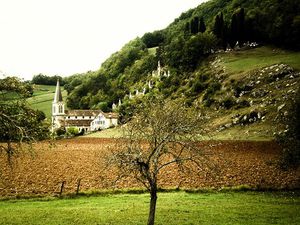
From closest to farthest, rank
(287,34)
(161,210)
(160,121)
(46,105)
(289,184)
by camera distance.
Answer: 1. (160,121)
2. (161,210)
3. (289,184)
4. (287,34)
5. (46,105)

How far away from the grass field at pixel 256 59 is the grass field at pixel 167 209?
7566 cm

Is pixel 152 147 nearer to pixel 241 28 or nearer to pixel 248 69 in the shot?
pixel 248 69

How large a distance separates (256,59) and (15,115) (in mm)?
112847

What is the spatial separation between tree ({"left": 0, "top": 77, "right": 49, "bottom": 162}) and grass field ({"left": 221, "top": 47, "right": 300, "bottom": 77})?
299 ft

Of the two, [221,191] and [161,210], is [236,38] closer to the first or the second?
[221,191]

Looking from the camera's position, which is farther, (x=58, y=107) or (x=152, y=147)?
(x=58, y=107)

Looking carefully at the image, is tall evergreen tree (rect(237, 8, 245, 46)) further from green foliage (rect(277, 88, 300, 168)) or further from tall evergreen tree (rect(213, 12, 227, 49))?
green foliage (rect(277, 88, 300, 168))

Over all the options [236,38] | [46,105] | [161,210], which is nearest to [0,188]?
[161,210]

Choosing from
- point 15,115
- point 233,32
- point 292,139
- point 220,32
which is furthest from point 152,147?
point 220,32

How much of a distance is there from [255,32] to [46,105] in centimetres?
11618

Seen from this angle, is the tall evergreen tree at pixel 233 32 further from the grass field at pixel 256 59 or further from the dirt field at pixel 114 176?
the dirt field at pixel 114 176

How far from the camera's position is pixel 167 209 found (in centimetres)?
2573

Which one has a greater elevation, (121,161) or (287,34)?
(287,34)

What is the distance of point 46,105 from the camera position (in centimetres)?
19038
